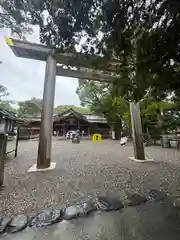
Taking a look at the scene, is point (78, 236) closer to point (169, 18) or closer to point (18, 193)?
point (18, 193)

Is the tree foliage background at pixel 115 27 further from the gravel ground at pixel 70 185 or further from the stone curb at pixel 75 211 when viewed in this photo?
the gravel ground at pixel 70 185

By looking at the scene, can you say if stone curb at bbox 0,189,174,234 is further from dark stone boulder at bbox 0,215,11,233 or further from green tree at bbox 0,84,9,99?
green tree at bbox 0,84,9,99

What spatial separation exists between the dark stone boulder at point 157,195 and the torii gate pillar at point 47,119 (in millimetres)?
2914

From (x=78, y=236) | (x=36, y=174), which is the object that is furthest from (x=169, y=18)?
(x=36, y=174)

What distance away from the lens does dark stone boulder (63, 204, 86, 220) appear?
6.51 ft

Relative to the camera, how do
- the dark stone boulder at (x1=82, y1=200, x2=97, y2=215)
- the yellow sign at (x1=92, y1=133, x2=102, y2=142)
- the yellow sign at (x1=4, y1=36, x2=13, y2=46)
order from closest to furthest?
the dark stone boulder at (x1=82, y1=200, x2=97, y2=215) < the yellow sign at (x1=4, y1=36, x2=13, y2=46) < the yellow sign at (x1=92, y1=133, x2=102, y2=142)

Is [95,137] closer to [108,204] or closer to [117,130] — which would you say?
[117,130]

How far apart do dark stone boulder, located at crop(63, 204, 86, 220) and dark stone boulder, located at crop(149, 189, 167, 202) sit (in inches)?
52.9

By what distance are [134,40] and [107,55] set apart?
482 millimetres

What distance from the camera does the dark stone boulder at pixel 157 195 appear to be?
8.18 feet

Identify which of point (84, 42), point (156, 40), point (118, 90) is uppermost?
point (84, 42)

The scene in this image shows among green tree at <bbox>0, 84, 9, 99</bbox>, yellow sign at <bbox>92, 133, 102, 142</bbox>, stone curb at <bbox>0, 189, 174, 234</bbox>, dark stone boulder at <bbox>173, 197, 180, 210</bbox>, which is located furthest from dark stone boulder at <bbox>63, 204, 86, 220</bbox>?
green tree at <bbox>0, 84, 9, 99</bbox>

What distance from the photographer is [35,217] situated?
1.92m

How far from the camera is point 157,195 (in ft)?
8.57
